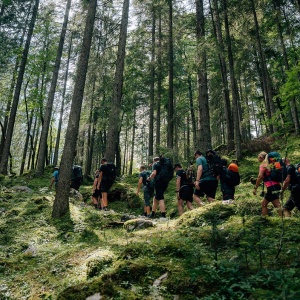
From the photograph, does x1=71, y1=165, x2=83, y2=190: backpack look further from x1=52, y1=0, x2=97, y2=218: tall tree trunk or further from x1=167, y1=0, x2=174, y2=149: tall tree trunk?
x1=167, y1=0, x2=174, y2=149: tall tree trunk

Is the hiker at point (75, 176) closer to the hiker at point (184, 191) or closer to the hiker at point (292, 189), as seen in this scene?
the hiker at point (184, 191)

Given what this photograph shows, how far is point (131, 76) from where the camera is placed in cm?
2305

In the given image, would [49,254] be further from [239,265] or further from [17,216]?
[239,265]

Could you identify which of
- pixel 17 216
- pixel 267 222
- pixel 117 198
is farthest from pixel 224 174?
pixel 117 198

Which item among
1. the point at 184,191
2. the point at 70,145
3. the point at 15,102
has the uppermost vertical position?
the point at 15,102

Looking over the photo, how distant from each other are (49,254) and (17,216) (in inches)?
139

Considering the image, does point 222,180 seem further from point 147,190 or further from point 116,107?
point 116,107

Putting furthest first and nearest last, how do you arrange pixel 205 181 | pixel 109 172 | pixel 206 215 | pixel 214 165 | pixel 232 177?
pixel 109 172 → pixel 205 181 → pixel 214 165 → pixel 232 177 → pixel 206 215

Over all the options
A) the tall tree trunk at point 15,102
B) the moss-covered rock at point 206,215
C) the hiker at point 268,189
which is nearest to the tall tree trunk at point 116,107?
the moss-covered rock at point 206,215

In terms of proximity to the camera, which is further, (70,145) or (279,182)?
(70,145)

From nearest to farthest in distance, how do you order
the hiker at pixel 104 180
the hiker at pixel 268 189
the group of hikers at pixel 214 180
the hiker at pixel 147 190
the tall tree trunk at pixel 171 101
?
the group of hikers at pixel 214 180
the hiker at pixel 268 189
the hiker at pixel 147 190
the hiker at pixel 104 180
the tall tree trunk at pixel 171 101

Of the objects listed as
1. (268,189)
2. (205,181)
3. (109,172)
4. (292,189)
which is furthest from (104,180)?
(292,189)

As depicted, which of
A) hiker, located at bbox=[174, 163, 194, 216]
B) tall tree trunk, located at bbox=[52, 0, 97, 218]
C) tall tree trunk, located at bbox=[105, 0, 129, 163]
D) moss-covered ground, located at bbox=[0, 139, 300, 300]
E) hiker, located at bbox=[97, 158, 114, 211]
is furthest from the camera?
tall tree trunk, located at bbox=[105, 0, 129, 163]

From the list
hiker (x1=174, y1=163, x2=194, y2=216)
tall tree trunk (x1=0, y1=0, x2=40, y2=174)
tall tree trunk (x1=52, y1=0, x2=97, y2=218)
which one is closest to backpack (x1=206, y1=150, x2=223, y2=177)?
hiker (x1=174, y1=163, x2=194, y2=216)
